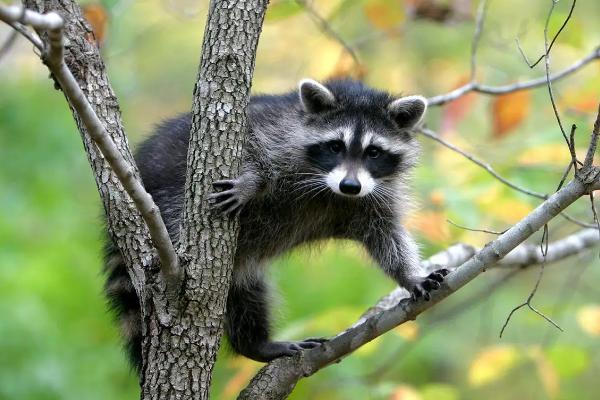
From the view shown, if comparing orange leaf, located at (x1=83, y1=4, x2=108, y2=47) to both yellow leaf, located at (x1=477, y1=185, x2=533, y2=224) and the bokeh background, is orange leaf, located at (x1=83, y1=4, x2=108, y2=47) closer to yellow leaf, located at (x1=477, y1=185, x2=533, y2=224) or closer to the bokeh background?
the bokeh background

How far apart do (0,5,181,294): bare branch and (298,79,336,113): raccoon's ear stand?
141 cm

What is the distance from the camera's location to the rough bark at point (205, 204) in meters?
2.91

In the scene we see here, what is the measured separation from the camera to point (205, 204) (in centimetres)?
296

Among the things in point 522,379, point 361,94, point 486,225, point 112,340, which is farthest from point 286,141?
point 522,379

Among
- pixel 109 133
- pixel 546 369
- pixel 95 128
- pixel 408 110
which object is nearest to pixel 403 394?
pixel 546 369

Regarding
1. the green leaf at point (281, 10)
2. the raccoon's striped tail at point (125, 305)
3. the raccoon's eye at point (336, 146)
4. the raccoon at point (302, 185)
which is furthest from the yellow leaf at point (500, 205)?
the raccoon's striped tail at point (125, 305)

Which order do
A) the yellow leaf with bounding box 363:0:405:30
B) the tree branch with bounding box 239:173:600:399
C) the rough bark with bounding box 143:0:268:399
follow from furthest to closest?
1. the yellow leaf with bounding box 363:0:405:30
2. the rough bark with bounding box 143:0:268:399
3. the tree branch with bounding box 239:173:600:399

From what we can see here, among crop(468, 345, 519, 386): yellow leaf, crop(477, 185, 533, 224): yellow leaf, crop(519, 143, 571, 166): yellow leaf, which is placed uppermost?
crop(519, 143, 571, 166): yellow leaf

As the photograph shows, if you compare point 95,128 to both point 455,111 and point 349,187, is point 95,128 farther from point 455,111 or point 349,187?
point 455,111

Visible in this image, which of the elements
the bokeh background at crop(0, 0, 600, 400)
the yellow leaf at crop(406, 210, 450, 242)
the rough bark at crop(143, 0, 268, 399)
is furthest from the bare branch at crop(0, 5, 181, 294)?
the yellow leaf at crop(406, 210, 450, 242)

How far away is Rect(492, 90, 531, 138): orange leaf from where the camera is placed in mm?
4648

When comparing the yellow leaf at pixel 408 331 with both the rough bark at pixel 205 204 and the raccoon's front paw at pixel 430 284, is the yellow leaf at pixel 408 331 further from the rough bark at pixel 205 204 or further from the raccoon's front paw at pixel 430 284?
the rough bark at pixel 205 204

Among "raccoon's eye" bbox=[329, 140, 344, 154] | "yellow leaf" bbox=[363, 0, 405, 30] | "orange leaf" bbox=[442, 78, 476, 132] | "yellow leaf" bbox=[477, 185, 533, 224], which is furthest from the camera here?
"orange leaf" bbox=[442, 78, 476, 132]

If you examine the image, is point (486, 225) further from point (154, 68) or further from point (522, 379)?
point (154, 68)
